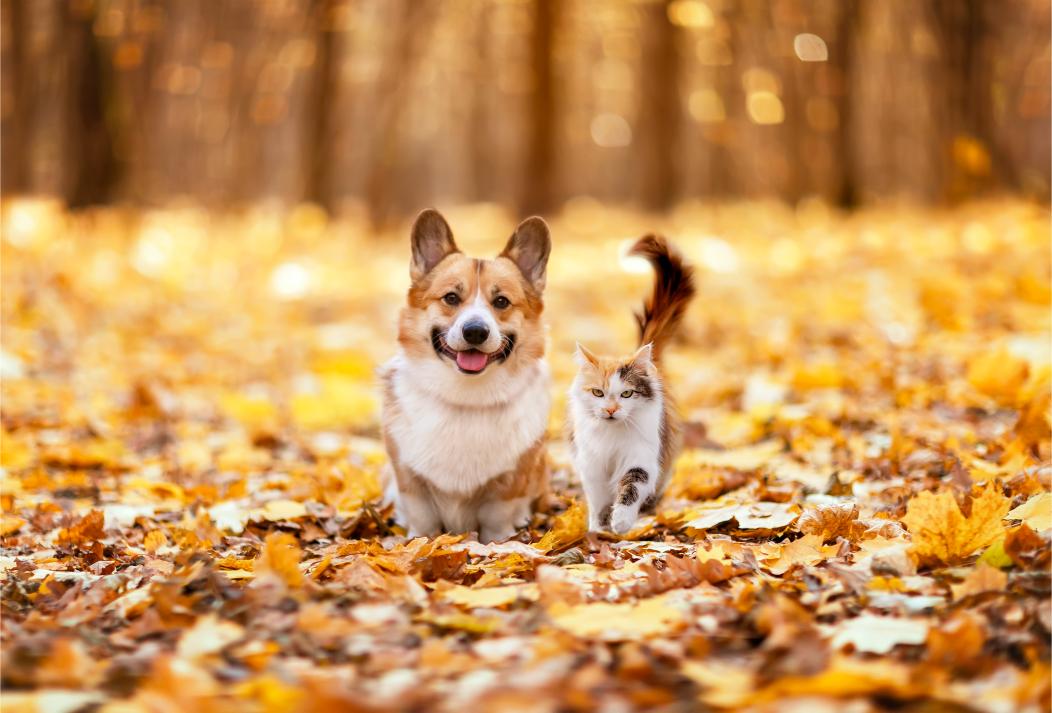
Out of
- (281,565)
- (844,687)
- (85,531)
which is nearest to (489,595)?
(281,565)

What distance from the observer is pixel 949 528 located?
3160 mm

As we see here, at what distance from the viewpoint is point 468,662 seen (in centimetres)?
260

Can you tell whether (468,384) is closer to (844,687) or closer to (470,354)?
(470,354)

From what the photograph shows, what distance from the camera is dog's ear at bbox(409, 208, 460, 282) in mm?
4457

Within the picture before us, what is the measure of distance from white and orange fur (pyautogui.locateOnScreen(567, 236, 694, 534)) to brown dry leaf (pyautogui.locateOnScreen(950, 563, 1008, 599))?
54.1 inches

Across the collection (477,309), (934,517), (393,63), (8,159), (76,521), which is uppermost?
(393,63)

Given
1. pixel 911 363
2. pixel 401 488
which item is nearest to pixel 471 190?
pixel 911 363

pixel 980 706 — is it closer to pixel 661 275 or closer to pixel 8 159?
pixel 661 275

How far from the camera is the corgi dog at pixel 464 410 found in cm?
426

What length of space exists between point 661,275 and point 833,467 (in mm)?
1235

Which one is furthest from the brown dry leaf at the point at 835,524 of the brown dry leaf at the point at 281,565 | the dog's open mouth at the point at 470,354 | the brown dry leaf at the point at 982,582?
the brown dry leaf at the point at 281,565

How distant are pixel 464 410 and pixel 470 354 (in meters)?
0.28

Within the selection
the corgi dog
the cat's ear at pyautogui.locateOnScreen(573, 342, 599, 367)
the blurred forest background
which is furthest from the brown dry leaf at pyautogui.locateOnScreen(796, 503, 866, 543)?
the blurred forest background

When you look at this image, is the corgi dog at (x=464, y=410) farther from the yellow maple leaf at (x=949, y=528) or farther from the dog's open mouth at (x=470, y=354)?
the yellow maple leaf at (x=949, y=528)
